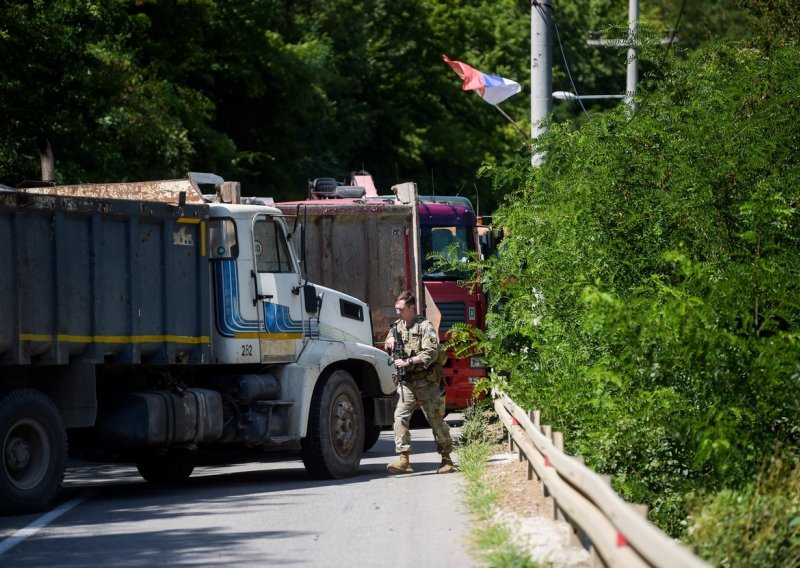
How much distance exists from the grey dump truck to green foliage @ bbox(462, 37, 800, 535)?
1818mm

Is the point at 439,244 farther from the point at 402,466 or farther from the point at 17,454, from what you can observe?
the point at 17,454

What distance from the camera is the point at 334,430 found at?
15.4 m

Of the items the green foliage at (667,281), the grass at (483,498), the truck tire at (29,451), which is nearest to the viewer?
the grass at (483,498)

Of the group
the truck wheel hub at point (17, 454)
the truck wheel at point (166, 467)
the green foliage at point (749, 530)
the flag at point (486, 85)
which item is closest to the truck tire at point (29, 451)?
the truck wheel hub at point (17, 454)

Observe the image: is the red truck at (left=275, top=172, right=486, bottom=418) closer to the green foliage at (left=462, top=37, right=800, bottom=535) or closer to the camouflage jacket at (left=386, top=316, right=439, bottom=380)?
the green foliage at (left=462, top=37, right=800, bottom=535)

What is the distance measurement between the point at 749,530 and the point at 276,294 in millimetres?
7266

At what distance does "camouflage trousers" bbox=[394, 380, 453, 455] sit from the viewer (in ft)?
50.6

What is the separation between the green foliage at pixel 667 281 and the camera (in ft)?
36.8

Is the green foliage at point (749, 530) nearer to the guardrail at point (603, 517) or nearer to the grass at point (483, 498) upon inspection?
the guardrail at point (603, 517)

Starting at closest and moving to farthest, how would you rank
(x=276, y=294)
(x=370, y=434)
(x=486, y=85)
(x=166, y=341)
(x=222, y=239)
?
(x=166, y=341)
(x=222, y=239)
(x=276, y=294)
(x=370, y=434)
(x=486, y=85)

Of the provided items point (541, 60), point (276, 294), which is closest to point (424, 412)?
point (276, 294)

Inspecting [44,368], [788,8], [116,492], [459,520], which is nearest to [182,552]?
[459,520]

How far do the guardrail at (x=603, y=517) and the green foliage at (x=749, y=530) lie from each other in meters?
0.74

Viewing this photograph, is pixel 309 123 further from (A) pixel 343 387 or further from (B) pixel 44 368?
(B) pixel 44 368
